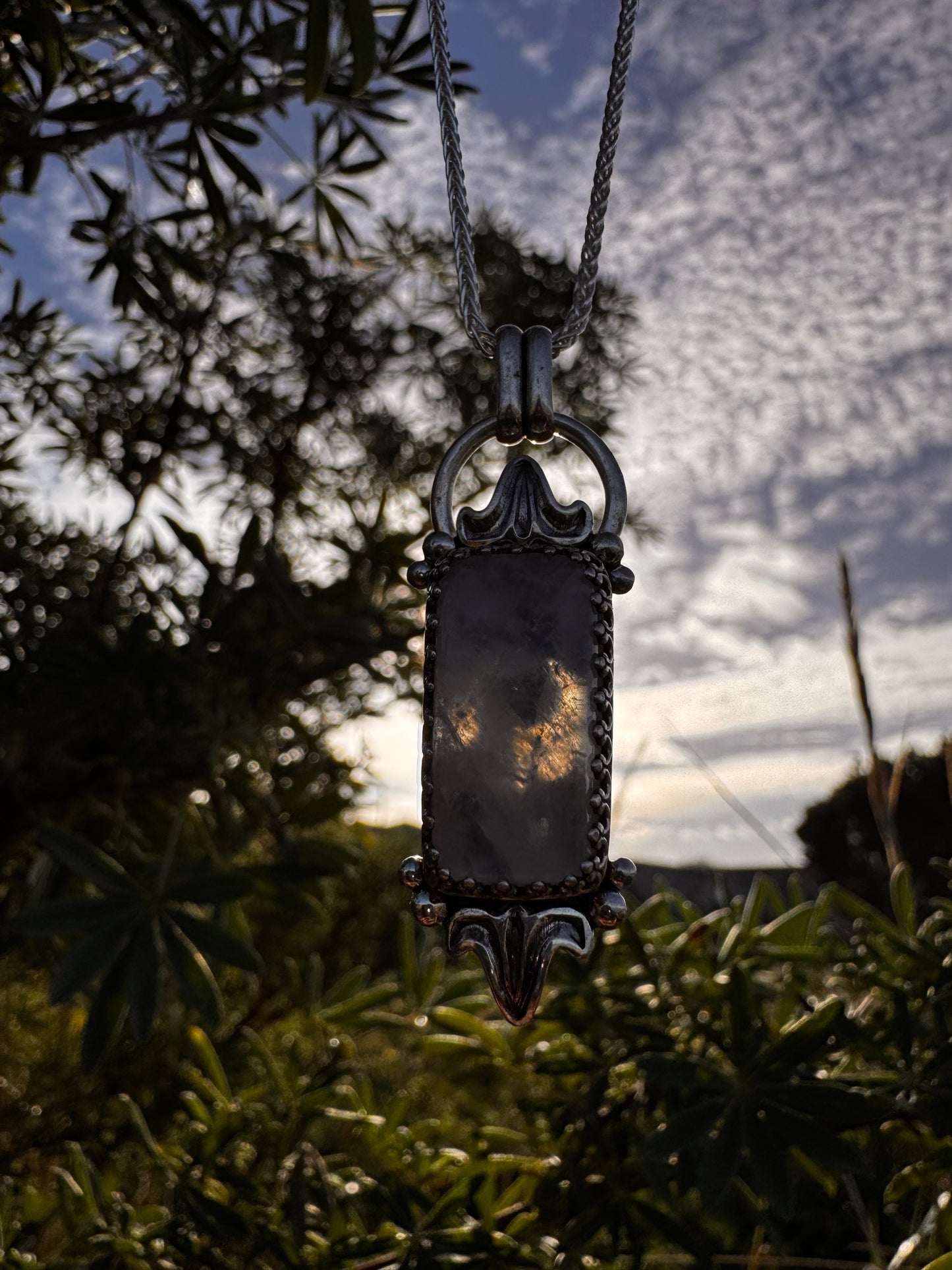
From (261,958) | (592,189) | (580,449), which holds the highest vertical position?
(592,189)

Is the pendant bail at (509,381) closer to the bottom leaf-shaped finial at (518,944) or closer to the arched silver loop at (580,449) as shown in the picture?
the arched silver loop at (580,449)

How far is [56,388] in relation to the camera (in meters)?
1.62

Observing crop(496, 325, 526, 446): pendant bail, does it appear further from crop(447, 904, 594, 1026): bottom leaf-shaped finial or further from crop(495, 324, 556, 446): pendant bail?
crop(447, 904, 594, 1026): bottom leaf-shaped finial

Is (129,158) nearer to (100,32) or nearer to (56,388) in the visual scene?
(100,32)

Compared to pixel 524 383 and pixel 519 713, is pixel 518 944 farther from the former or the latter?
pixel 524 383

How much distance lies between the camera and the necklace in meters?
0.70

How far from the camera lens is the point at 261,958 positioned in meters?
1.38

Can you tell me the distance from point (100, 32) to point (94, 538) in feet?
2.60

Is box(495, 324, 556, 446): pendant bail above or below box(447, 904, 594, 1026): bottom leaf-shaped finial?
above

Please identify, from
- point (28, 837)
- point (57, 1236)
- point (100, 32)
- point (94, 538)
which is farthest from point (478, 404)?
point (57, 1236)

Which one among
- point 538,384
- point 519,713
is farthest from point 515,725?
point 538,384

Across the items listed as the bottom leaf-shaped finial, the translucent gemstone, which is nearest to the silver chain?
the translucent gemstone

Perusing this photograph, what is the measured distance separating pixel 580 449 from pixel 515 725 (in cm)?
23

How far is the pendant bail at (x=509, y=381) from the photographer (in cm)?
75
